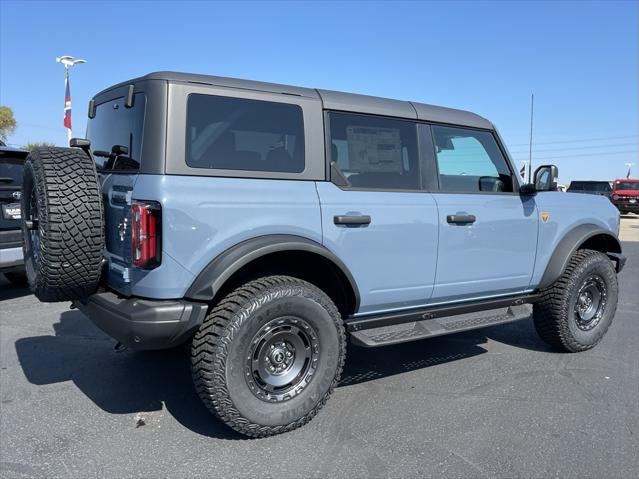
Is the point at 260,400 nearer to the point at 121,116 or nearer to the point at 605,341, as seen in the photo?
the point at 121,116

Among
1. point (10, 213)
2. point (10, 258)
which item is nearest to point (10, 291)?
point (10, 258)

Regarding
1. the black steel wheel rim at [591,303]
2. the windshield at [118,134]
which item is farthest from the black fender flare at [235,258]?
the black steel wheel rim at [591,303]

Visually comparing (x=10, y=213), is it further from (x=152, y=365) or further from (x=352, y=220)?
(x=352, y=220)

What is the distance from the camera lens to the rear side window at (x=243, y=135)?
9.28 ft

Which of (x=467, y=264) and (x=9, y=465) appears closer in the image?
(x=9, y=465)

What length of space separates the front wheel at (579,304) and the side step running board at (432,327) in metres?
0.30

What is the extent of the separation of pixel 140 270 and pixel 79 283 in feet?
1.41

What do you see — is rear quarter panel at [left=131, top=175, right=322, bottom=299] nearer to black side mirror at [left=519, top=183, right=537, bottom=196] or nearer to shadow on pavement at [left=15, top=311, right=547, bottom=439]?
shadow on pavement at [left=15, top=311, right=547, bottom=439]

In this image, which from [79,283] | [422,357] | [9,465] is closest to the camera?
[9,465]

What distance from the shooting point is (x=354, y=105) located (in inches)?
135

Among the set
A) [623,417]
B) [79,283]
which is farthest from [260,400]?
[623,417]

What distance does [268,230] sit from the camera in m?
2.91

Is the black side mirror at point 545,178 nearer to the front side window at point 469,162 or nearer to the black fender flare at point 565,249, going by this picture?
the front side window at point 469,162

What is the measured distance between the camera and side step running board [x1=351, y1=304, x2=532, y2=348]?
3346 mm
